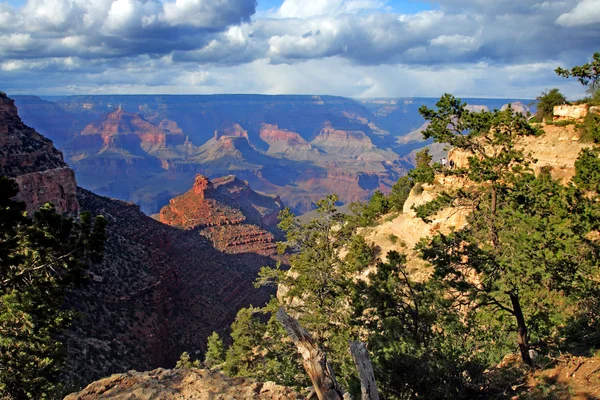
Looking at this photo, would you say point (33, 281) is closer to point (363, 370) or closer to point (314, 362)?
point (314, 362)

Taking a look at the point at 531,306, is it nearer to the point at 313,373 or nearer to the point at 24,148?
the point at 313,373

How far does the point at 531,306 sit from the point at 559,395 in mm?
4380

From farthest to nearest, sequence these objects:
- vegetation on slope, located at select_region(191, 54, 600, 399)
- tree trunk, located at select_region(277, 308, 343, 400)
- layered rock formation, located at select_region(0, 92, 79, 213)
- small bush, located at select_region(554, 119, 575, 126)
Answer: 1. layered rock formation, located at select_region(0, 92, 79, 213)
2. small bush, located at select_region(554, 119, 575, 126)
3. vegetation on slope, located at select_region(191, 54, 600, 399)
4. tree trunk, located at select_region(277, 308, 343, 400)

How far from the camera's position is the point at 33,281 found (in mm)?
14641

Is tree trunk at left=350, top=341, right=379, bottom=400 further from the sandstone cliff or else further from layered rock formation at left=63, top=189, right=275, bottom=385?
layered rock formation at left=63, top=189, right=275, bottom=385

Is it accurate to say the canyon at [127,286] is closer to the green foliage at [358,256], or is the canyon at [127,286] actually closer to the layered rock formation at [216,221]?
the layered rock formation at [216,221]

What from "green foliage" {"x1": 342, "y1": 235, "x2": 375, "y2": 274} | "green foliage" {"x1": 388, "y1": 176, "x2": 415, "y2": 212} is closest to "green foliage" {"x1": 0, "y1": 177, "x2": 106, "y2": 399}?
"green foliage" {"x1": 342, "y1": 235, "x2": 375, "y2": 274}

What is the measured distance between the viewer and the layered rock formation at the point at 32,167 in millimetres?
43281

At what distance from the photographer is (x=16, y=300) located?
1327cm

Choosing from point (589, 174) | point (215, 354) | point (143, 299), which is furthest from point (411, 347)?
point (143, 299)

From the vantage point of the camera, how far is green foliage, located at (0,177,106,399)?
45.5 ft

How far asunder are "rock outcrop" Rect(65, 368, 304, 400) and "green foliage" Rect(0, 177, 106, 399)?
3.86m

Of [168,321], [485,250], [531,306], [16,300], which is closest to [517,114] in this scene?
[485,250]

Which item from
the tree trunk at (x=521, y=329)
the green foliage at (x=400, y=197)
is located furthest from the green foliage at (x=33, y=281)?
the green foliage at (x=400, y=197)
